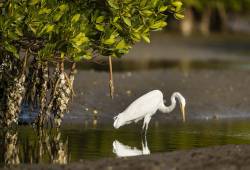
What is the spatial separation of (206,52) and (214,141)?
2921 cm

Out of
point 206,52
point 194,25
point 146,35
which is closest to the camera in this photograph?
point 146,35

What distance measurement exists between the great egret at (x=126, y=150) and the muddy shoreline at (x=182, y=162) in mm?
781

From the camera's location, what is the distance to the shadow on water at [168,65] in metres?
32.4

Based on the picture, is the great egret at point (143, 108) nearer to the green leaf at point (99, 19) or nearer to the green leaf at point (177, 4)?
the green leaf at point (177, 4)

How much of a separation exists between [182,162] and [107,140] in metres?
3.51

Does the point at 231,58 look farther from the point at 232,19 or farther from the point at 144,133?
the point at 232,19

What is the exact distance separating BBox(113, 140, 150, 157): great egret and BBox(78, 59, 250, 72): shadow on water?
625 inches

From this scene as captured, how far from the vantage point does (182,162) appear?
41.6 feet

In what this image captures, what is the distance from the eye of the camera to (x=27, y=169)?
1216 cm

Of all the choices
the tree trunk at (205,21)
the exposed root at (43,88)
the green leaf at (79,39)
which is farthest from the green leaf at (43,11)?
the tree trunk at (205,21)

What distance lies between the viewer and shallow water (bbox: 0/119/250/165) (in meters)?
13.8

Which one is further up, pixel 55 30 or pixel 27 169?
pixel 55 30

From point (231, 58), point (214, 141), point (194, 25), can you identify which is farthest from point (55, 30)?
point (194, 25)

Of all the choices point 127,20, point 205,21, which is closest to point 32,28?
point 127,20
